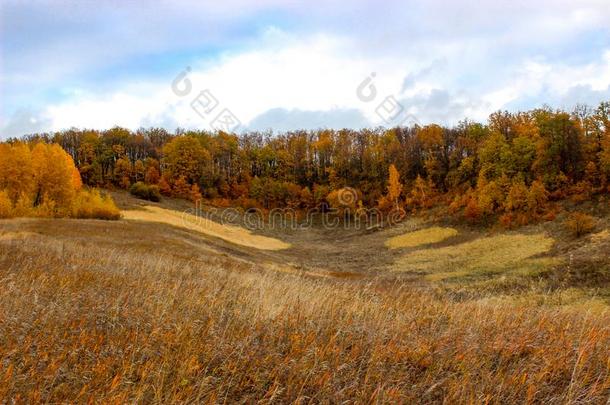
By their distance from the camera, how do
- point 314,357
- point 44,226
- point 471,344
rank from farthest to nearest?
point 44,226 → point 471,344 → point 314,357

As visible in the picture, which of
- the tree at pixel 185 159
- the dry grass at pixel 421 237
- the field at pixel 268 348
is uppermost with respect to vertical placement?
the tree at pixel 185 159

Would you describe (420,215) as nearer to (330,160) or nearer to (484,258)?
(484,258)

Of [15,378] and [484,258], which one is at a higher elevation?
[15,378]

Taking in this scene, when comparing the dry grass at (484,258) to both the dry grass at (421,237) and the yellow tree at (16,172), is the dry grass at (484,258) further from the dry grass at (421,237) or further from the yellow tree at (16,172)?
the yellow tree at (16,172)

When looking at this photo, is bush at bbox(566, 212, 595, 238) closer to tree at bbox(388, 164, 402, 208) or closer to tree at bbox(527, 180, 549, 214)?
tree at bbox(527, 180, 549, 214)

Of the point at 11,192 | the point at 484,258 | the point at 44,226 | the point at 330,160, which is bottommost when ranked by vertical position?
the point at 484,258

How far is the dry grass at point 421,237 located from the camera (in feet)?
191

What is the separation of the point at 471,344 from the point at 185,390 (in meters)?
3.04

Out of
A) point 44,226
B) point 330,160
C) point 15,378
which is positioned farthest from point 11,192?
point 330,160

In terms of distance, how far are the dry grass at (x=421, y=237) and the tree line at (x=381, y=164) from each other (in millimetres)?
4336

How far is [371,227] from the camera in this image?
77.8 m

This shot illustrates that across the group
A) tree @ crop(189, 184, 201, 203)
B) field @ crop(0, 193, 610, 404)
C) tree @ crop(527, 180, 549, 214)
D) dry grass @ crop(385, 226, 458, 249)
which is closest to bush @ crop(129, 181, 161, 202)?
tree @ crop(189, 184, 201, 203)

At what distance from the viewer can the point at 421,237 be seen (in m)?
61.2

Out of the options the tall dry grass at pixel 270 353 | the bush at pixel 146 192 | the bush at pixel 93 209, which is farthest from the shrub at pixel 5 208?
the tall dry grass at pixel 270 353
